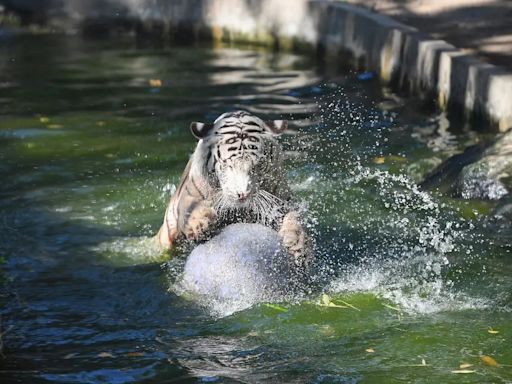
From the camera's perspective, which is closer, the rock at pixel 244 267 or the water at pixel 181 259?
the water at pixel 181 259

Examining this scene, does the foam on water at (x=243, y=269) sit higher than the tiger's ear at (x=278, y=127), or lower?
lower

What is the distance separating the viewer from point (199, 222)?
6.54m

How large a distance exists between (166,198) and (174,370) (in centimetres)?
375

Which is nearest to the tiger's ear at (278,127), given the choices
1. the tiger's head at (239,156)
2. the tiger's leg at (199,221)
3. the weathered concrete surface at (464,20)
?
the tiger's head at (239,156)

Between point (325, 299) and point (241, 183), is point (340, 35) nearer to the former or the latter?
point (325, 299)

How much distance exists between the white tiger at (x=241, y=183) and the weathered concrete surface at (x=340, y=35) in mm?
4524

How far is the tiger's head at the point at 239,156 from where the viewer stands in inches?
240

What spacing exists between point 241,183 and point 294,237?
502 millimetres

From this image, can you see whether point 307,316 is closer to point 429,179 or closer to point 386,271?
point 386,271

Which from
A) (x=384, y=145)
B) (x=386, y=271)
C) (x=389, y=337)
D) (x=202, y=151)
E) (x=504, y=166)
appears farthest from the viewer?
(x=384, y=145)

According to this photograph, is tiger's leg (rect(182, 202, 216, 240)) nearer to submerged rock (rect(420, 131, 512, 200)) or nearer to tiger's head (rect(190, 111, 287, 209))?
tiger's head (rect(190, 111, 287, 209))

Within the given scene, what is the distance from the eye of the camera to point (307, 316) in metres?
6.20

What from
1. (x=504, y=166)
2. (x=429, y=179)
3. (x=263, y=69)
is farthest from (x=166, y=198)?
(x=263, y=69)

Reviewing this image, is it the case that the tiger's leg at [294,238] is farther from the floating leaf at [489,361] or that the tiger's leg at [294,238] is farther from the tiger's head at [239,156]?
the floating leaf at [489,361]
